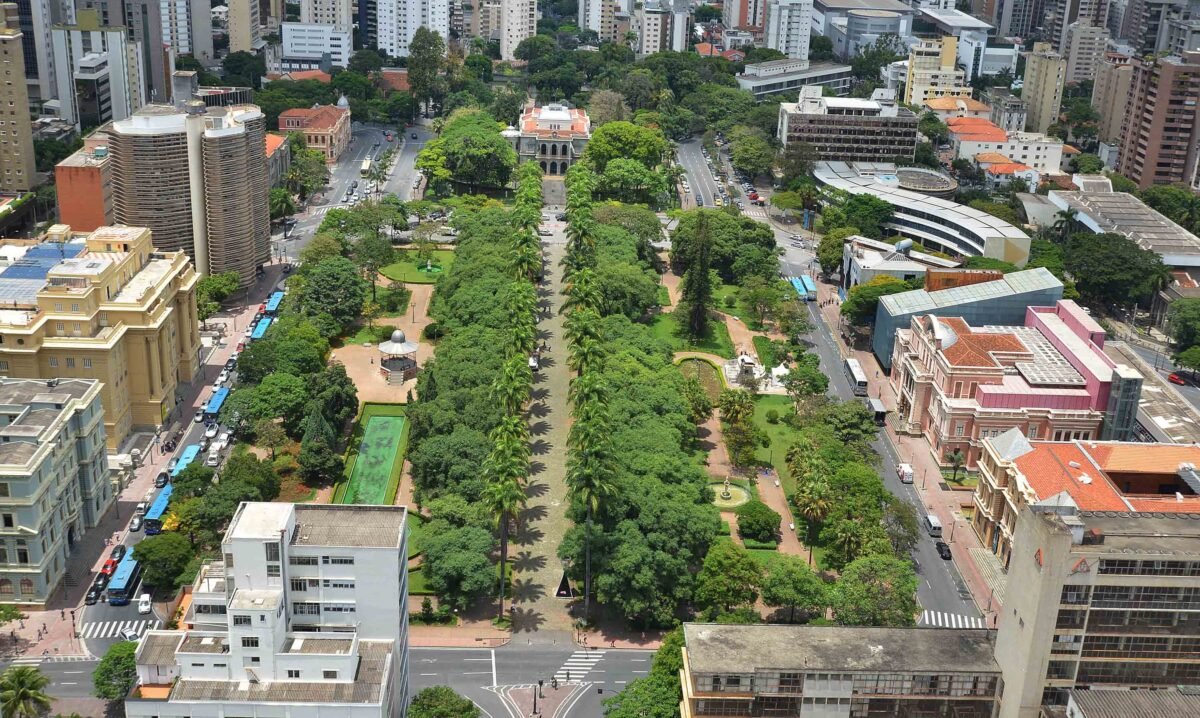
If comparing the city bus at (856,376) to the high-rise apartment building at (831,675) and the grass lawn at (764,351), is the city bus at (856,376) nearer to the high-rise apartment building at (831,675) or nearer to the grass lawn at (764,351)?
the grass lawn at (764,351)

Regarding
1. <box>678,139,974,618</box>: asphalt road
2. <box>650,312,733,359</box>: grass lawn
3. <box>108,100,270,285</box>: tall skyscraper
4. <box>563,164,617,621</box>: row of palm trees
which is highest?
<box>108,100,270,285</box>: tall skyscraper

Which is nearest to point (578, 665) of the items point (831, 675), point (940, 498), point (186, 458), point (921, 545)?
point (831, 675)

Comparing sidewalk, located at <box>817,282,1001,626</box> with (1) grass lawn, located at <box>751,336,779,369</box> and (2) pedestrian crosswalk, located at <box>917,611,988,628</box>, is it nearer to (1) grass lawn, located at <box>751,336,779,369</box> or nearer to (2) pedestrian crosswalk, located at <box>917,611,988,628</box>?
(2) pedestrian crosswalk, located at <box>917,611,988,628</box>

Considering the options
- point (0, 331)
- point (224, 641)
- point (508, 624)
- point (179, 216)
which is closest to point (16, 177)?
point (179, 216)

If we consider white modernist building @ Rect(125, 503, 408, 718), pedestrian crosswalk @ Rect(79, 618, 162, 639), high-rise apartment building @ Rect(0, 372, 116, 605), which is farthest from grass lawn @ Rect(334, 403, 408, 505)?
white modernist building @ Rect(125, 503, 408, 718)

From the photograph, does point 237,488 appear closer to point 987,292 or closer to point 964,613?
point 964,613

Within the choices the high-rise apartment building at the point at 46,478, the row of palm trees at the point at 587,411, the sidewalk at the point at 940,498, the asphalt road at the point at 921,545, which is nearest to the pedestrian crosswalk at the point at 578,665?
the row of palm trees at the point at 587,411

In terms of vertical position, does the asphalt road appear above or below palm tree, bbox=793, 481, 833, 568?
below
